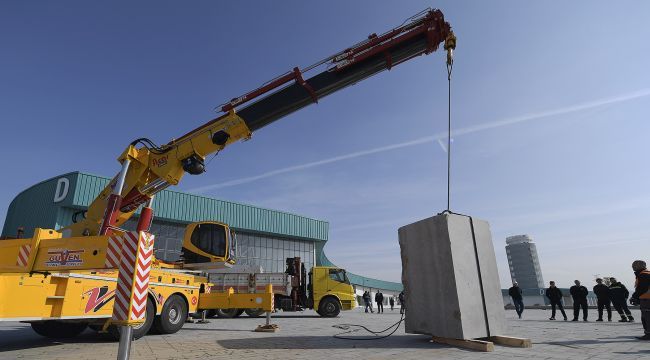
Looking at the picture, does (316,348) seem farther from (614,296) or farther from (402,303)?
(402,303)

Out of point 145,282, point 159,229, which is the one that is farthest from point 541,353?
point 159,229

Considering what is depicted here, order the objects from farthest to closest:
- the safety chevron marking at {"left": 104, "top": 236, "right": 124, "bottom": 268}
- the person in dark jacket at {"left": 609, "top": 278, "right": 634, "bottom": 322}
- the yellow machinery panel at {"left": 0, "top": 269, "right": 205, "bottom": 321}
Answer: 1. the person in dark jacket at {"left": 609, "top": 278, "right": 634, "bottom": 322}
2. the yellow machinery panel at {"left": 0, "top": 269, "right": 205, "bottom": 321}
3. the safety chevron marking at {"left": 104, "top": 236, "right": 124, "bottom": 268}

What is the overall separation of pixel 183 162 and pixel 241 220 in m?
25.0

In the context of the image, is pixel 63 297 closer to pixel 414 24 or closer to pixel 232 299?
pixel 232 299

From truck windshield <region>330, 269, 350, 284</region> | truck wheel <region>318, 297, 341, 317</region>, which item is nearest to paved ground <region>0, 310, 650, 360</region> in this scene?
truck wheel <region>318, 297, 341, 317</region>

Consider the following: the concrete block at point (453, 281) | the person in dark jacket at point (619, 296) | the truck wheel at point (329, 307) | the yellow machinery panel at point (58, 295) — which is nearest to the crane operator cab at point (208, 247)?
the yellow machinery panel at point (58, 295)

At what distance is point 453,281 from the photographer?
6.54 m

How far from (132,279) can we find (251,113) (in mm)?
5940

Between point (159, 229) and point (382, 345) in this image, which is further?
point (159, 229)

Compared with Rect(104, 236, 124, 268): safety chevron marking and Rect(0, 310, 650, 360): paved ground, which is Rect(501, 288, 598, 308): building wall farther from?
Rect(104, 236, 124, 268): safety chevron marking

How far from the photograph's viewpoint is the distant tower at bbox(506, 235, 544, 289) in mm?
143500

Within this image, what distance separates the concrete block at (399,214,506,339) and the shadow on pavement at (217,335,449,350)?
34cm

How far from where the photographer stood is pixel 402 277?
7.79 meters

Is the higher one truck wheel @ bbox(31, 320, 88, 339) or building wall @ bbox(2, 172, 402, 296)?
building wall @ bbox(2, 172, 402, 296)
